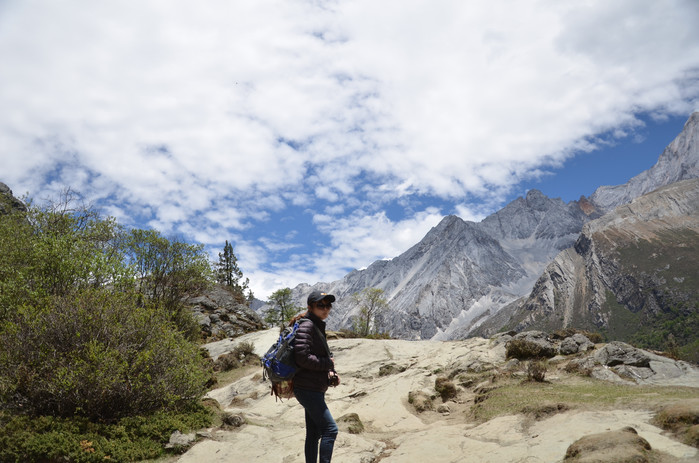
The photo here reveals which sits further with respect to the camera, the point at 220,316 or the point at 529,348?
the point at 220,316

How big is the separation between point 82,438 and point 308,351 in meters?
6.41

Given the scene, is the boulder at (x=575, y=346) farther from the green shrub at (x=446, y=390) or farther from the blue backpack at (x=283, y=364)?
the blue backpack at (x=283, y=364)

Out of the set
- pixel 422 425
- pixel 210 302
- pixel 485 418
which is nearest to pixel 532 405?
pixel 485 418

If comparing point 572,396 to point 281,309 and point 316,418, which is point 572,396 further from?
point 281,309

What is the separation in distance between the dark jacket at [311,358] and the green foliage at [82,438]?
5.53 metres

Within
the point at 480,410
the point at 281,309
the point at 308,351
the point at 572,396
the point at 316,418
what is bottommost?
the point at 480,410

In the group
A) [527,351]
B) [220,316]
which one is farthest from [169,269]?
[527,351]

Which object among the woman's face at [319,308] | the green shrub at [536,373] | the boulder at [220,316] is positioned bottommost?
the green shrub at [536,373]

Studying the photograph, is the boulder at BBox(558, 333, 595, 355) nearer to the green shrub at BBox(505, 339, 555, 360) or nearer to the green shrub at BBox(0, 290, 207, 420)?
the green shrub at BBox(505, 339, 555, 360)

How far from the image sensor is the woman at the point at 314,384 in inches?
270

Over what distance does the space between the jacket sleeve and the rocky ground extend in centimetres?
371

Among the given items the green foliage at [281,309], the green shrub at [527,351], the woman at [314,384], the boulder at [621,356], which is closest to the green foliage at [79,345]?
the woman at [314,384]

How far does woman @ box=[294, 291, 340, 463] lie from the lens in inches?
270

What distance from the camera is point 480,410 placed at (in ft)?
42.3
